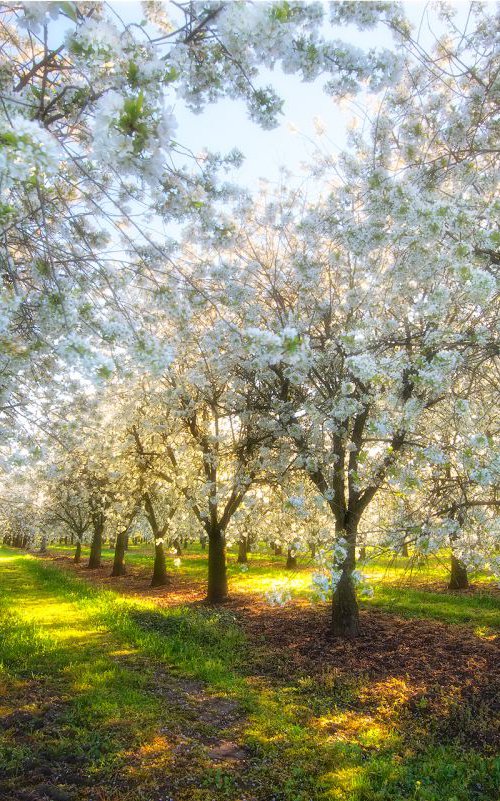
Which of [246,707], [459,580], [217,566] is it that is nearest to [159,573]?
[217,566]

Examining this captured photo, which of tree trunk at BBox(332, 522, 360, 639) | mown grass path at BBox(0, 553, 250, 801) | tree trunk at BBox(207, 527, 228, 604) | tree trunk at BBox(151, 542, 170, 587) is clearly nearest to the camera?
mown grass path at BBox(0, 553, 250, 801)

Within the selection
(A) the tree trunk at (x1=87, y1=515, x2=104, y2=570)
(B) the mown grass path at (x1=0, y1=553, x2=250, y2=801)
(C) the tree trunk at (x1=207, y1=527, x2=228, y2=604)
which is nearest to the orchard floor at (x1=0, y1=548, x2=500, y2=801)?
(B) the mown grass path at (x1=0, y1=553, x2=250, y2=801)

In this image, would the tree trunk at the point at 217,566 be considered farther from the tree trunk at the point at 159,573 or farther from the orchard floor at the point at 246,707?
the tree trunk at the point at 159,573

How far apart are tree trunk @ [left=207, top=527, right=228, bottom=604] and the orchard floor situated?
2.76 meters

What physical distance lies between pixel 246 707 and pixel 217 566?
32.4 ft

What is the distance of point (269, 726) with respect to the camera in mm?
7211

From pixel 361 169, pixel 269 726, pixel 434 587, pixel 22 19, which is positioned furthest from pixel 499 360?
pixel 434 587

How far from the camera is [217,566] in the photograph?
17.7 metres

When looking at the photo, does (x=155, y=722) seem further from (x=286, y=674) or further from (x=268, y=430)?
(x=268, y=430)

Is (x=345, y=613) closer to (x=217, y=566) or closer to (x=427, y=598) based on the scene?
(x=217, y=566)

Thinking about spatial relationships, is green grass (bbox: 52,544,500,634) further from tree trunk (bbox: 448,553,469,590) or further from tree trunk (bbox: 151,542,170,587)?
tree trunk (bbox: 151,542,170,587)

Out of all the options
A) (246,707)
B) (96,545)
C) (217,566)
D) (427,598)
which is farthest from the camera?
(96,545)

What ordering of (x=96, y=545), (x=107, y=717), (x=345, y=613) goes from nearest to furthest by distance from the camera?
(x=107, y=717) < (x=345, y=613) < (x=96, y=545)

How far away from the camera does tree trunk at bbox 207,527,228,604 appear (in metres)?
17.2
